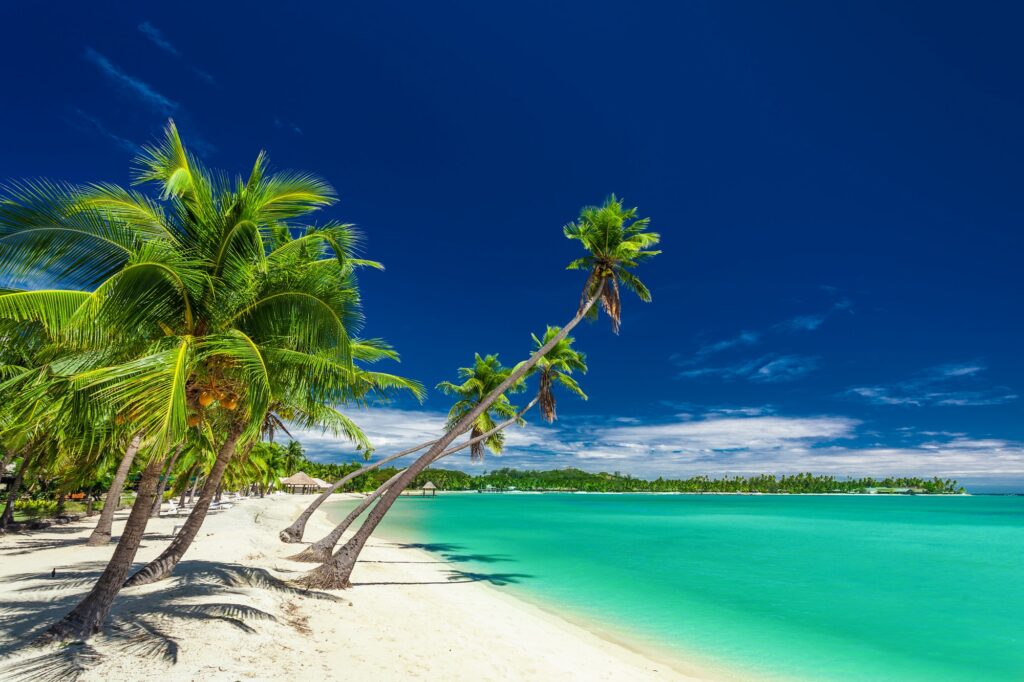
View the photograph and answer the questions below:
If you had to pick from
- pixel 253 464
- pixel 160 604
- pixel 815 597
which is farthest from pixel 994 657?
pixel 253 464

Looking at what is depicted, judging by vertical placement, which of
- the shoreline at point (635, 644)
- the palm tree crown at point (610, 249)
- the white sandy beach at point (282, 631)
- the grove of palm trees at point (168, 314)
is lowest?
the shoreline at point (635, 644)

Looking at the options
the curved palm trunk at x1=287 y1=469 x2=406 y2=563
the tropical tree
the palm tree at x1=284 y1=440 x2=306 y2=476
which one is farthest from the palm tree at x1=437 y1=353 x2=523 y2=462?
the palm tree at x1=284 y1=440 x2=306 y2=476

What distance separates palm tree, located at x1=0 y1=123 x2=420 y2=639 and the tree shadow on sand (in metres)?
0.46

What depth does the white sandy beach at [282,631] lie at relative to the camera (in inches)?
238

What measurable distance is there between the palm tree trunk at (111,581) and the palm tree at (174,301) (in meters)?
0.02

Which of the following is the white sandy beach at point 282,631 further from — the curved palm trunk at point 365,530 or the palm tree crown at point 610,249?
the palm tree crown at point 610,249

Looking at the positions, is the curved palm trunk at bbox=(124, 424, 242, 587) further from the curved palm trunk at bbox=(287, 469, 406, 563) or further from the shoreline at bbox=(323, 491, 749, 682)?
the shoreline at bbox=(323, 491, 749, 682)

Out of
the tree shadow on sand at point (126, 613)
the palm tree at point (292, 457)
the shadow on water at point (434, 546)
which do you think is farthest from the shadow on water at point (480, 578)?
the palm tree at point (292, 457)

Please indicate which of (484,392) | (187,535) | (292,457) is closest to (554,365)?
(484,392)

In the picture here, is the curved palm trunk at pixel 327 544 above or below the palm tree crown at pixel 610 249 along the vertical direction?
below

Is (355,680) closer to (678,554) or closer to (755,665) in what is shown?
(755,665)

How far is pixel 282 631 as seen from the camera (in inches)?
308

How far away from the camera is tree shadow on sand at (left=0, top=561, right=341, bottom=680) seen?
566 centimetres

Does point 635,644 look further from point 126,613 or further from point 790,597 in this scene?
point 126,613
